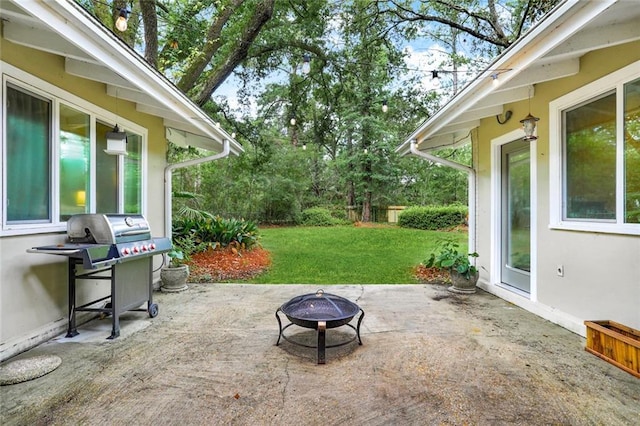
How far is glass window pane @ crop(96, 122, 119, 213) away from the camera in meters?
3.79

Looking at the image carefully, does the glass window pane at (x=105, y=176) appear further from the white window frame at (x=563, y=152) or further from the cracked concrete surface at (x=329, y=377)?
the white window frame at (x=563, y=152)

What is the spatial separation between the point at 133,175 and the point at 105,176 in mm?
625

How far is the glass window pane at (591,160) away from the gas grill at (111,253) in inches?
184

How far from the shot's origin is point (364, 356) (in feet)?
8.97

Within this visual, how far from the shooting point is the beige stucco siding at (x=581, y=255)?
275cm

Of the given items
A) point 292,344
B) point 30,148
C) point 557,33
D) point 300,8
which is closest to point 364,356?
point 292,344

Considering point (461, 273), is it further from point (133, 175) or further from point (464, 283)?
point (133, 175)

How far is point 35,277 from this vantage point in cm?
288

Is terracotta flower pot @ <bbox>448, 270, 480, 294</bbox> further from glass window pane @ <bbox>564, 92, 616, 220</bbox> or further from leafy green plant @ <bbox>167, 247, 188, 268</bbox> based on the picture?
leafy green plant @ <bbox>167, 247, 188, 268</bbox>

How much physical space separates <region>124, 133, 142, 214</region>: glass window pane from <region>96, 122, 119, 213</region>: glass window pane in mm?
235

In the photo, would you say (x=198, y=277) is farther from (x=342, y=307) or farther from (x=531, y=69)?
(x=531, y=69)

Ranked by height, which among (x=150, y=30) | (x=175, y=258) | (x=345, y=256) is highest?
(x=150, y=30)

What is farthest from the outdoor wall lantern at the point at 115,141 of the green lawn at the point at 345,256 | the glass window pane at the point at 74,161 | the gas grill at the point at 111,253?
the green lawn at the point at 345,256

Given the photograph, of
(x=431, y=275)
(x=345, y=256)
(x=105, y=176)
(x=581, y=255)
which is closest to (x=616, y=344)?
(x=581, y=255)
